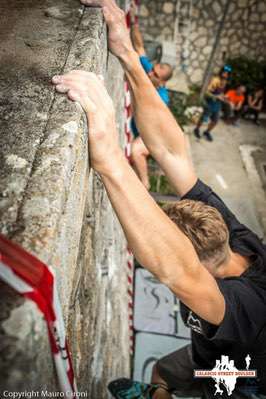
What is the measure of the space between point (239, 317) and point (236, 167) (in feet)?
21.4

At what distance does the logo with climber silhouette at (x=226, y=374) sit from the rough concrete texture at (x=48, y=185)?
25.8 inches

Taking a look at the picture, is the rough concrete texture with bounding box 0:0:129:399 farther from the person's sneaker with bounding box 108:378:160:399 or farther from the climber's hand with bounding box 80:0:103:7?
the person's sneaker with bounding box 108:378:160:399

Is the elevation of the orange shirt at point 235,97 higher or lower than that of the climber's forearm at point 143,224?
lower

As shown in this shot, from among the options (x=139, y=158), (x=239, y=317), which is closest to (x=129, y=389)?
(x=239, y=317)

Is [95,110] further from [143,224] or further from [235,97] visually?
[235,97]

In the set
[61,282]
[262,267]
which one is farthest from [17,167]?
[262,267]

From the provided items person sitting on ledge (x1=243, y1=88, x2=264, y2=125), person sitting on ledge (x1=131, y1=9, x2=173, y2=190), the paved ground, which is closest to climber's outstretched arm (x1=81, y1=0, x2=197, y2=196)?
person sitting on ledge (x1=131, y1=9, x2=173, y2=190)

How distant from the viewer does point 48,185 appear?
1023mm

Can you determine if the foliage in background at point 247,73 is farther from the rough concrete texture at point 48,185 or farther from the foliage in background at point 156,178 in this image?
the rough concrete texture at point 48,185

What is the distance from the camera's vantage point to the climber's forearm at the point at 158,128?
2.14 m

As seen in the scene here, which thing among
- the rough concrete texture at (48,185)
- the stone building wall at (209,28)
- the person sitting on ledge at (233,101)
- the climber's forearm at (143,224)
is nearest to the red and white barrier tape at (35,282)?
the rough concrete texture at (48,185)

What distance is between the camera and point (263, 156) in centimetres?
836

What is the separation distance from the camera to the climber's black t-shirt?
1.73m

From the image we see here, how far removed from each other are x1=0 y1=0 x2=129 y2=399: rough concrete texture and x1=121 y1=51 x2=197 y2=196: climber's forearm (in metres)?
0.35
